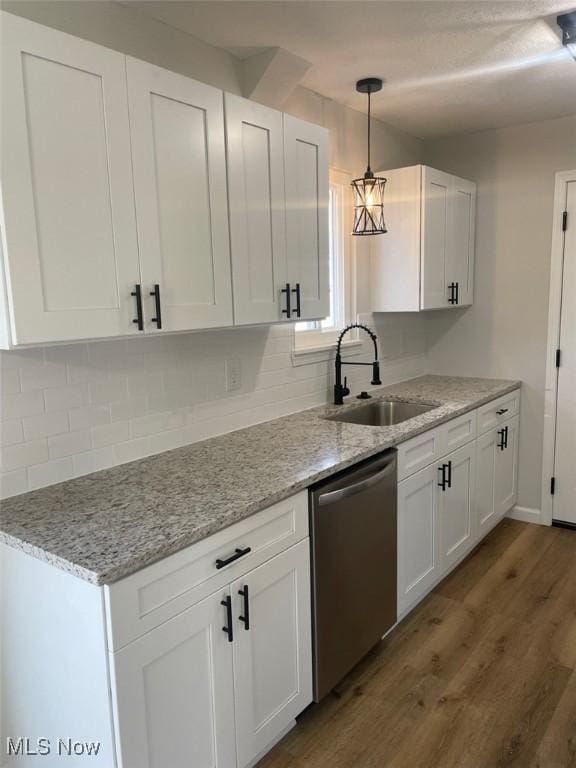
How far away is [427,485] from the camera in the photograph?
2.58 metres

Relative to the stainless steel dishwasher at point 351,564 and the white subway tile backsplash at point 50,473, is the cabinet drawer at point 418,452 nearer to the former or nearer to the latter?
the stainless steel dishwasher at point 351,564

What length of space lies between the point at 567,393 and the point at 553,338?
35 centimetres

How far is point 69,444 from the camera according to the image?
6.03ft

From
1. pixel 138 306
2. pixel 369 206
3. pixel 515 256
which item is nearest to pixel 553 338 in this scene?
pixel 515 256

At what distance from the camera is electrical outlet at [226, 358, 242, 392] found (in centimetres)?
241

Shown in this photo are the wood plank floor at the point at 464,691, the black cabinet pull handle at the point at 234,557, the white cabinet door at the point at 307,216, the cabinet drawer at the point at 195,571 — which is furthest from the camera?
the white cabinet door at the point at 307,216

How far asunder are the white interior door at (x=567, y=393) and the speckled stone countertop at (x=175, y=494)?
4.21ft

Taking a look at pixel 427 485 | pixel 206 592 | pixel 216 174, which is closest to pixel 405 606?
pixel 427 485

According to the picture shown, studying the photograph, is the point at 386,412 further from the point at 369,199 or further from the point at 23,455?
the point at 23,455

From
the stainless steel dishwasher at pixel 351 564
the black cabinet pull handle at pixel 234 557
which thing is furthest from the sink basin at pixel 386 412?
the black cabinet pull handle at pixel 234 557

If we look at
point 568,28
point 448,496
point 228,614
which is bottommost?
point 448,496

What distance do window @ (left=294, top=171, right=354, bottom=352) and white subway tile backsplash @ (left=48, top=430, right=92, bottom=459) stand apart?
1335 mm

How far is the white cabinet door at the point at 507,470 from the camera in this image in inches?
133

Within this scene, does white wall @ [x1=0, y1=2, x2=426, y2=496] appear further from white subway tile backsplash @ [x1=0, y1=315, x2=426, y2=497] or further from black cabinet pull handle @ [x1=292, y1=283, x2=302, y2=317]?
black cabinet pull handle @ [x1=292, y1=283, x2=302, y2=317]
